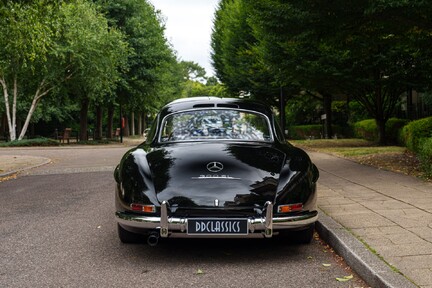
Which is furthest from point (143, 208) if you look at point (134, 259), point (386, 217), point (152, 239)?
point (386, 217)

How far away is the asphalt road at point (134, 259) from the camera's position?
3898 millimetres

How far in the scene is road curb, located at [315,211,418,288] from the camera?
346 cm

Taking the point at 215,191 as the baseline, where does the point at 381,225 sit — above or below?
below

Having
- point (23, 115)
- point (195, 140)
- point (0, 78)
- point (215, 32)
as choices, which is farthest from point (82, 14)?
point (195, 140)

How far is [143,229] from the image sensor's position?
436cm

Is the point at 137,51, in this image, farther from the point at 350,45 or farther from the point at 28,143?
the point at 350,45

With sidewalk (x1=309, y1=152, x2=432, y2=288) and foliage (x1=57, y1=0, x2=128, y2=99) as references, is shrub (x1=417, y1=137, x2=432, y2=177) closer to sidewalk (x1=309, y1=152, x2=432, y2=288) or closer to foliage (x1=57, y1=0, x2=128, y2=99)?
sidewalk (x1=309, y1=152, x2=432, y2=288)

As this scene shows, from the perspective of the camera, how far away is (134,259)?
4.55 m

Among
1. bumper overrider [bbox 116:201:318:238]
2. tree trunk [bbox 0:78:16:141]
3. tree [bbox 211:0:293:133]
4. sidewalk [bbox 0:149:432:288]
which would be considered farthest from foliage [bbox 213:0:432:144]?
tree trunk [bbox 0:78:16:141]

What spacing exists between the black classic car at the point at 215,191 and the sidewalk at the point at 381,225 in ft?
1.72

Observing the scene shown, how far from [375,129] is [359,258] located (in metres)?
20.0

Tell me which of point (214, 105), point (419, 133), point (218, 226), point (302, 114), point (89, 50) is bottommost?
point (218, 226)

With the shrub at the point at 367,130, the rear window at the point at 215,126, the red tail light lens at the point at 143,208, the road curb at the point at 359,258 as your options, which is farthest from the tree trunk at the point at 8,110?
the road curb at the point at 359,258

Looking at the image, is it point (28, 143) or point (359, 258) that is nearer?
point (359, 258)
